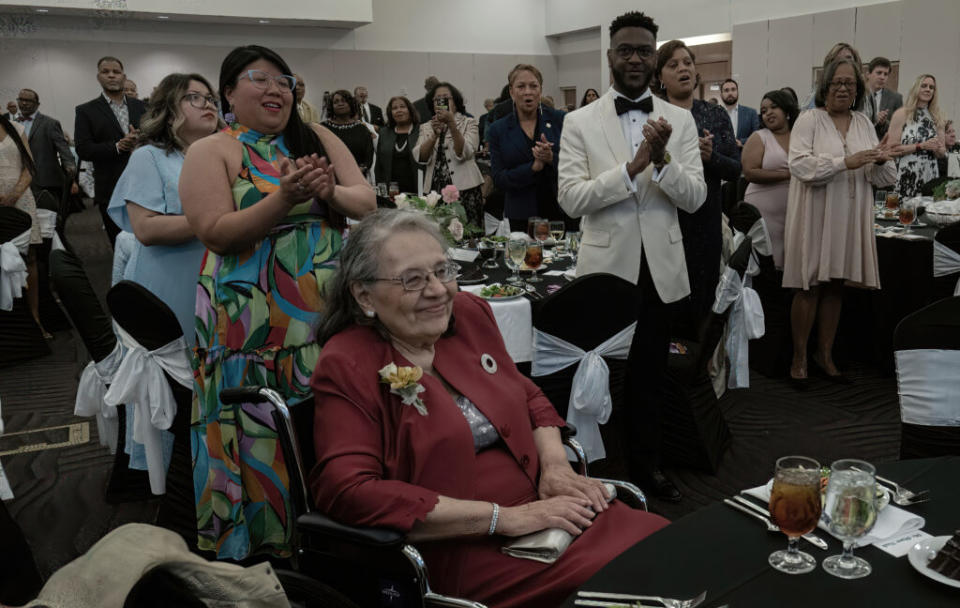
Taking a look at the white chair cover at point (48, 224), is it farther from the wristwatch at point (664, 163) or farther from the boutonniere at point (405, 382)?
the boutonniere at point (405, 382)

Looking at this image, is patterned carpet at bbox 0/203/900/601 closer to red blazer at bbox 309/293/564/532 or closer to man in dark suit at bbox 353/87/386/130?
red blazer at bbox 309/293/564/532

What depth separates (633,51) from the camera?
109 inches

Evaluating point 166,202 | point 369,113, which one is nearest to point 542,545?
A: point 166,202

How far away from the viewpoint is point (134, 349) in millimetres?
2678

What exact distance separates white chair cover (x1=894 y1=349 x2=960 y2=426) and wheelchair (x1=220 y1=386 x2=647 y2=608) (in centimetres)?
83

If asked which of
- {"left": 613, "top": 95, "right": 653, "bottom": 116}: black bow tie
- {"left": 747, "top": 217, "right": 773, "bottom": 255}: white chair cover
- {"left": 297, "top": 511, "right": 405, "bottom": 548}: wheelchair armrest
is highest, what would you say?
{"left": 613, "top": 95, "right": 653, "bottom": 116}: black bow tie

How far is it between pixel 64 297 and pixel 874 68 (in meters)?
8.55

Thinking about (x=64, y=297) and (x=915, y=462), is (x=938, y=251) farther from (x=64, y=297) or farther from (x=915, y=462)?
(x=64, y=297)

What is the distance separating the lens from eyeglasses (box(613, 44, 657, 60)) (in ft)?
9.08

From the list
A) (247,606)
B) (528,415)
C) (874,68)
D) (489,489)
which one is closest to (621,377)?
(528,415)

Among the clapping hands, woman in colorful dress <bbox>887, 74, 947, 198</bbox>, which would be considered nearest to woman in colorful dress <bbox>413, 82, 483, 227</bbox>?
woman in colorful dress <bbox>887, 74, 947, 198</bbox>

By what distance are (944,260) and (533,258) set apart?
90.0 inches

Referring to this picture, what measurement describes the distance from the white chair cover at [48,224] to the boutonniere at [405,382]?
16.6 feet

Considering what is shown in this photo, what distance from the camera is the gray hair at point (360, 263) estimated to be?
6.00 ft
